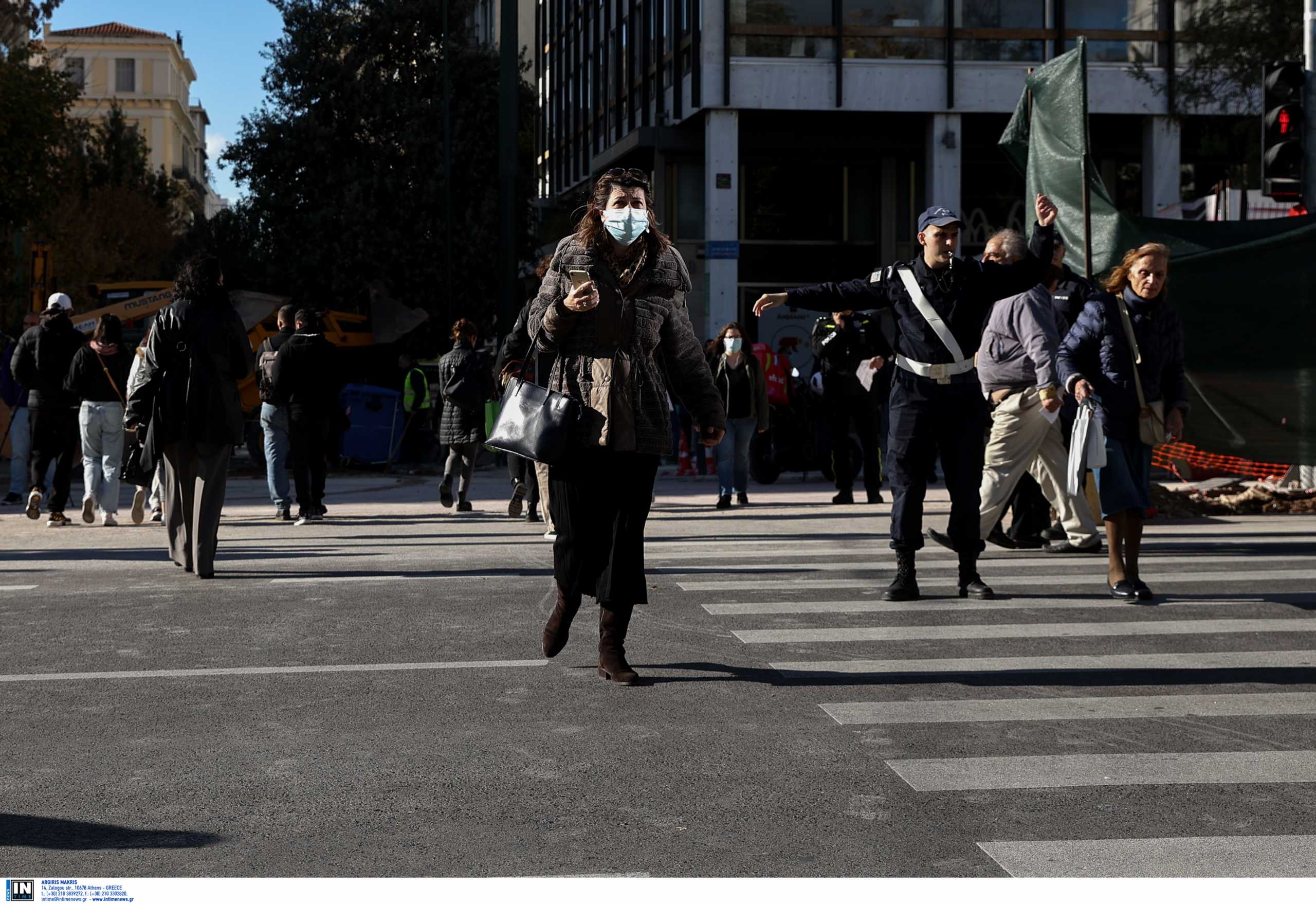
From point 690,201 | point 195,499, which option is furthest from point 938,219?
point 690,201

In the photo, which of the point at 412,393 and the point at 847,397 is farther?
the point at 412,393

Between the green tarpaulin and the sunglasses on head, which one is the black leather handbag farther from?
the green tarpaulin

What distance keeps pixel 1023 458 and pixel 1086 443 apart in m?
2.01

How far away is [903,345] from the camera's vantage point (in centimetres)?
855

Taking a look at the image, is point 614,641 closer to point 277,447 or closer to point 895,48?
point 277,447

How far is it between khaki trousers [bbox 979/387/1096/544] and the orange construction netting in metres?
4.24

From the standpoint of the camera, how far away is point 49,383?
14789 mm

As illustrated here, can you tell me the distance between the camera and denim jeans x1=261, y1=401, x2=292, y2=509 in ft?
46.6

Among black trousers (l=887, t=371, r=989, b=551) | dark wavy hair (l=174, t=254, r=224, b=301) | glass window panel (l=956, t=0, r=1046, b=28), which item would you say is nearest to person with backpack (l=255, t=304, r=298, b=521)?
dark wavy hair (l=174, t=254, r=224, b=301)

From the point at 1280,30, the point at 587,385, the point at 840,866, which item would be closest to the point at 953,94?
A: the point at 1280,30

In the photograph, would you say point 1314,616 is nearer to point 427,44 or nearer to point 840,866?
point 840,866

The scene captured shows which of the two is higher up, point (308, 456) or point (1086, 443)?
point (1086, 443)

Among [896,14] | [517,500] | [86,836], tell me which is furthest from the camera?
[896,14]

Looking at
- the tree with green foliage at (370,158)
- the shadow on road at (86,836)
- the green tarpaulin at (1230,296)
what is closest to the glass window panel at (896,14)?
the tree with green foliage at (370,158)
